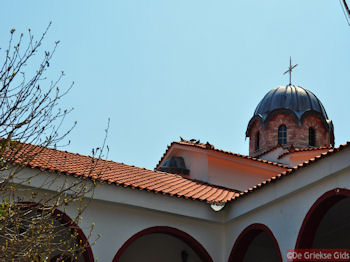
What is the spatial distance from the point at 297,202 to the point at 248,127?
445 inches

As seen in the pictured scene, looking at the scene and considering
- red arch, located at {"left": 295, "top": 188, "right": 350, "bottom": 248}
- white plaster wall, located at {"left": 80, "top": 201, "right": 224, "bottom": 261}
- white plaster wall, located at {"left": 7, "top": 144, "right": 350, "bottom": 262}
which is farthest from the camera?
white plaster wall, located at {"left": 80, "top": 201, "right": 224, "bottom": 261}

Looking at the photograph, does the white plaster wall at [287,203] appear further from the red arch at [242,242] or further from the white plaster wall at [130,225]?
the white plaster wall at [130,225]

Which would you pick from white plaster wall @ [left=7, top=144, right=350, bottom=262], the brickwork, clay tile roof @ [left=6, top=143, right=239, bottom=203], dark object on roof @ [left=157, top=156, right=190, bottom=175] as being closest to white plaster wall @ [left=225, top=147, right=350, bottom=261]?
white plaster wall @ [left=7, top=144, right=350, bottom=262]

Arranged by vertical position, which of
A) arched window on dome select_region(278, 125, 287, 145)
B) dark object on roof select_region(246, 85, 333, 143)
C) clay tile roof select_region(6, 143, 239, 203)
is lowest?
clay tile roof select_region(6, 143, 239, 203)

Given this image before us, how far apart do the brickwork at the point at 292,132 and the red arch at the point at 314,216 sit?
1048 centimetres

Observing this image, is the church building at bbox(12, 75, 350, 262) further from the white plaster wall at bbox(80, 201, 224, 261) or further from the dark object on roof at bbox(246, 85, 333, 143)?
the dark object on roof at bbox(246, 85, 333, 143)

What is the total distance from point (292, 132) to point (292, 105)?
108 cm

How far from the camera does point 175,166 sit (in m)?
14.5

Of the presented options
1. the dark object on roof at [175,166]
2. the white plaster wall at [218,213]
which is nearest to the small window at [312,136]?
the dark object on roof at [175,166]

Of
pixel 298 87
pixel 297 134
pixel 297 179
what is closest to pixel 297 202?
pixel 297 179

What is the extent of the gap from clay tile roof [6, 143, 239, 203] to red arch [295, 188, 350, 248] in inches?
90.2

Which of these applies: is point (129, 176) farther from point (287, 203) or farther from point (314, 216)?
point (314, 216)

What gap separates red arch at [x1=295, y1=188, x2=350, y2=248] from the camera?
25.8ft

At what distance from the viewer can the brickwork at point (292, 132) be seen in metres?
18.5
